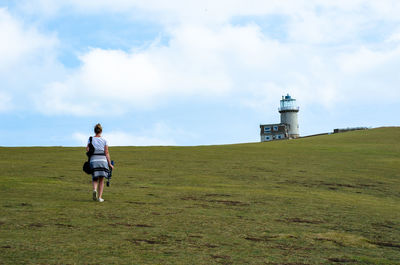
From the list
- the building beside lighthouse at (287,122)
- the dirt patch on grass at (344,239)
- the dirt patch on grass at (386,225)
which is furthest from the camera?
the building beside lighthouse at (287,122)

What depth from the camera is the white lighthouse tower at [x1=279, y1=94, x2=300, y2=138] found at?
140875mm

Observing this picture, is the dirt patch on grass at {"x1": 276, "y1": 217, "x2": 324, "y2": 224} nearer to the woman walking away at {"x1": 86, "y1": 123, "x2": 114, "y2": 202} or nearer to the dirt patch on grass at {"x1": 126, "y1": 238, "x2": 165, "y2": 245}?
the dirt patch on grass at {"x1": 126, "y1": 238, "x2": 165, "y2": 245}

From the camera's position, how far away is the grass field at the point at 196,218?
944cm

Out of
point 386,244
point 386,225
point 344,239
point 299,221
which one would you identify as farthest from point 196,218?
point 386,225

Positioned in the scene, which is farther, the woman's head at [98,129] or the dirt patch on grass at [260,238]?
the woman's head at [98,129]

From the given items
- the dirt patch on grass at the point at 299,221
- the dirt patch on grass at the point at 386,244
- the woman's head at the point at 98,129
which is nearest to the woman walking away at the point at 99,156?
the woman's head at the point at 98,129

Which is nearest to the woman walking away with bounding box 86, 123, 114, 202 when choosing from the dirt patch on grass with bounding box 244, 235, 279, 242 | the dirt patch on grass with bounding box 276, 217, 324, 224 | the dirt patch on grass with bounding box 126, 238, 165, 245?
the dirt patch on grass with bounding box 126, 238, 165, 245

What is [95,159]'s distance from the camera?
597 inches

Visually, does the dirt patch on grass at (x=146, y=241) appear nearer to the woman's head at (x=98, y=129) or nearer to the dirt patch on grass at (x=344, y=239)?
the dirt patch on grass at (x=344, y=239)

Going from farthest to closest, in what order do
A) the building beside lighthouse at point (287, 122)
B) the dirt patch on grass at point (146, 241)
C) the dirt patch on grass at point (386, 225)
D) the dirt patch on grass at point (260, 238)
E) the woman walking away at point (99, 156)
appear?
the building beside lighthouse at point (287, 122) → the woman walking away at point (99, 156) → the dirt patch on grass at point (386, 225) → the dirt patch on grass at point (260, 238) → the dirt patch on grass at point (146, 241)

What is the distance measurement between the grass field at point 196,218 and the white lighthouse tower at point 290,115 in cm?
11314

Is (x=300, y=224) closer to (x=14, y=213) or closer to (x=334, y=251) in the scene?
(x=334, y=251)

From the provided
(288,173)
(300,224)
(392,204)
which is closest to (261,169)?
(288,173)

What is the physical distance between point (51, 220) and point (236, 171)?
18235 millimetres
